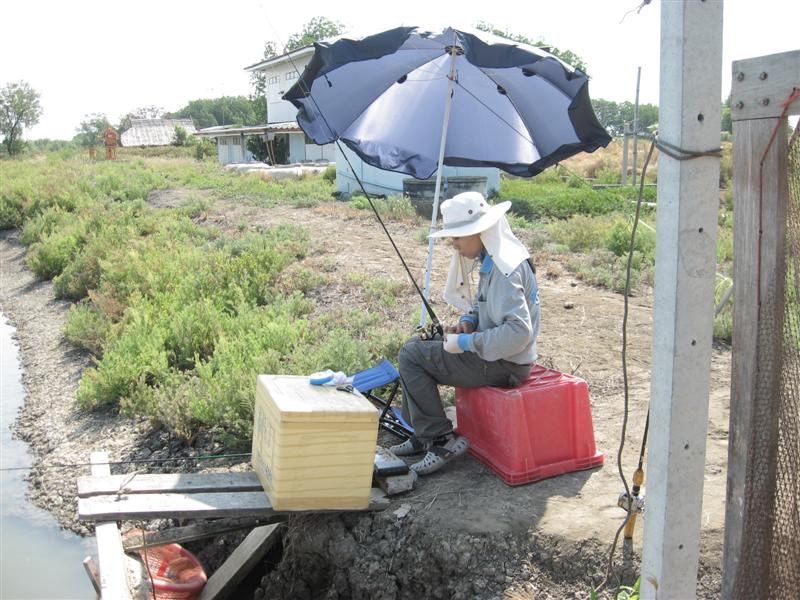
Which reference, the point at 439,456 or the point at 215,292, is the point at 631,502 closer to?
the point at 439,456

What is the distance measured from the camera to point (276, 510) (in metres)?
4.32

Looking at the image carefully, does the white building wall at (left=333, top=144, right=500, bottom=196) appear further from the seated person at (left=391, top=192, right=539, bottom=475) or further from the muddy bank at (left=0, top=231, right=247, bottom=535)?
the seated person at (left=391, top=192, right=539, bottom=475)

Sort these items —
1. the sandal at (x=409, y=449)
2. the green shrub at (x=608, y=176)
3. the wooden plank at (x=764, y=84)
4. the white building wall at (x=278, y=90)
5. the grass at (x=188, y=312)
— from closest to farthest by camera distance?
1. the wooden plank at (x=764, y=84)
2. the sandal at (x=409, y=449)
3. the grass at (x=188, y=312)
4. the green shrub at (x=608, y=176)
5. the white building wall at (x=278, y=90)

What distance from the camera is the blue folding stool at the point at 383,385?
204 inches

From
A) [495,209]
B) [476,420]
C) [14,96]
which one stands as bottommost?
[476,420]

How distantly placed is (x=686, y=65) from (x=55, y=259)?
1472 centimetres

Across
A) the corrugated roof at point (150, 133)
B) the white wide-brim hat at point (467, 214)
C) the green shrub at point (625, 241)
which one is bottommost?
the green shrub at point (625, 241)

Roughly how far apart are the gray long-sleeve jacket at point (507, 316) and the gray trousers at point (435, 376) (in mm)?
148

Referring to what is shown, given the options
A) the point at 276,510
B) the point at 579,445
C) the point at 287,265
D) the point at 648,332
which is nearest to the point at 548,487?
the point at 579,445

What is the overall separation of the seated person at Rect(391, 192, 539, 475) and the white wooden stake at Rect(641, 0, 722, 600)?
1.82m

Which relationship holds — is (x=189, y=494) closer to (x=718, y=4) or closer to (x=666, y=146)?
(x=666, y=146)

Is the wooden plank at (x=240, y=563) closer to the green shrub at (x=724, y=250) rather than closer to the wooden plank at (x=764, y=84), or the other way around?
the wooden plank at (x=764, y=84)

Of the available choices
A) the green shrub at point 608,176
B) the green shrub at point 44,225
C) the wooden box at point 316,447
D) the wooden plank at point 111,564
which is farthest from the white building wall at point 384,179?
the wooden plank at point 111,564

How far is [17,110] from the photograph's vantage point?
70250 mm
